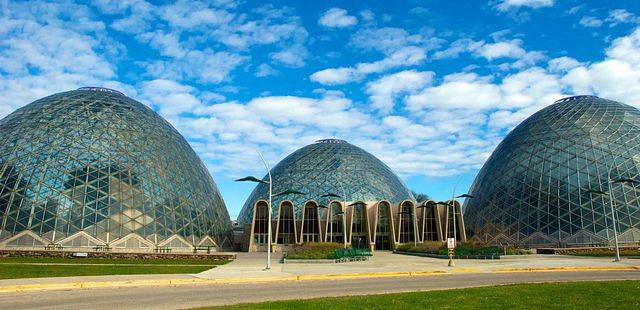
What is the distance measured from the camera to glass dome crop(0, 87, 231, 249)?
147 ft

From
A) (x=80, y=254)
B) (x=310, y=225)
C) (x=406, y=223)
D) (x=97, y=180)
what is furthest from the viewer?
(x=406, y=223)

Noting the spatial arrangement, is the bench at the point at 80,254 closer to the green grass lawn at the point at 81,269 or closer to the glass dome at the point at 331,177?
the green grass lawn at the point at 81,269

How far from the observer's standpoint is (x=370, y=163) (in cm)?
9144

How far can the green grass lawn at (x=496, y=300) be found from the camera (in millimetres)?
13258

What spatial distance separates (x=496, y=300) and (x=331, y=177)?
69661mm

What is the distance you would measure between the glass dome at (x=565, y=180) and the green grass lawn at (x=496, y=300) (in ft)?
149

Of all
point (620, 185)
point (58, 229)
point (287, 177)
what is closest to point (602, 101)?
point (620, 185)

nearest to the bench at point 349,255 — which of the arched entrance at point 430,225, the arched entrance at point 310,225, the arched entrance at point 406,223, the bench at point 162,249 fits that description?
the bench at point 162,249

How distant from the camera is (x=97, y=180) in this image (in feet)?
156

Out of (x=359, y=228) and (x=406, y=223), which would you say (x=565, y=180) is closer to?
(x=406, y=223)

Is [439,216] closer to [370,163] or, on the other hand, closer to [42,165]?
[370,163]

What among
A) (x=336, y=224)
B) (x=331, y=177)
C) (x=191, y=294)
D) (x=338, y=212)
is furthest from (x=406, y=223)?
(x=191, y=294)

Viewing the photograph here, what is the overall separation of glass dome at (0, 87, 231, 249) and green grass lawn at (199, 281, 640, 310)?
119ft

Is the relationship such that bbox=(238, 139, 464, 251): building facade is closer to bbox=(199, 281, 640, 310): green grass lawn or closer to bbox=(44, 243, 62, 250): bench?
bbox=(44, 243, 62, 250): bench
